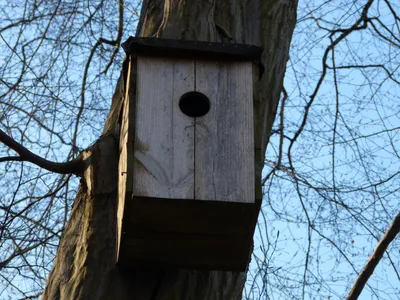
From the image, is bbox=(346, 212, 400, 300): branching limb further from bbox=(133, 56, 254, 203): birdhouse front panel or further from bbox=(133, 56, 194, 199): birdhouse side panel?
bbox=(133, 56, 194, 199): birdhouse side panel

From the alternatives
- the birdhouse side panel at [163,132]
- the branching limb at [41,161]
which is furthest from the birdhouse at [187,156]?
the branching limb at [41,161]

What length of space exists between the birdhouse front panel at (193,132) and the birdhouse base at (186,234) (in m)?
0.04

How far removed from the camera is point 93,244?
2.63 meters

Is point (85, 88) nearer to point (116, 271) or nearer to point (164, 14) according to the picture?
point (164, 14)

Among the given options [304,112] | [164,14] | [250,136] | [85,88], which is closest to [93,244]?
[250,136]

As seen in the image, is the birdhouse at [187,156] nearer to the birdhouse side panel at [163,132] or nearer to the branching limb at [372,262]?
the birdhouse side panel at [163,132]

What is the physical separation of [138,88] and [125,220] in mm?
419

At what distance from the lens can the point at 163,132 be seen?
8.18ft

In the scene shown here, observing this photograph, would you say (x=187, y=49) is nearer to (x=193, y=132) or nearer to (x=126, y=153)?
(x=193, y=132)

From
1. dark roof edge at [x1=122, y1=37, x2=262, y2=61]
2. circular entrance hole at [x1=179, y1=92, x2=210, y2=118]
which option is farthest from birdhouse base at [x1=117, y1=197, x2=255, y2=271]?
dark roof edge at [x1=122, y1=37, x2=262, y2=61]

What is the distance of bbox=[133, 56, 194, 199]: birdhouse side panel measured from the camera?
2395 millimetres

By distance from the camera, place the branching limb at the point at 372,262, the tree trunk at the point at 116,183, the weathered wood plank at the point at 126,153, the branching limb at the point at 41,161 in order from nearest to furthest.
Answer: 1. the weathered wood plank at the point at 126,153
2. the tree trunk at the point at 116,183
3. the branching limb at the point at 41,161
4. the branching limb at the point at 372,262

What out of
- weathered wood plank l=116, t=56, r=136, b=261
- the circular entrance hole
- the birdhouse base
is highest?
the circular entrance hole

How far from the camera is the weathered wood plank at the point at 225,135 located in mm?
2418
